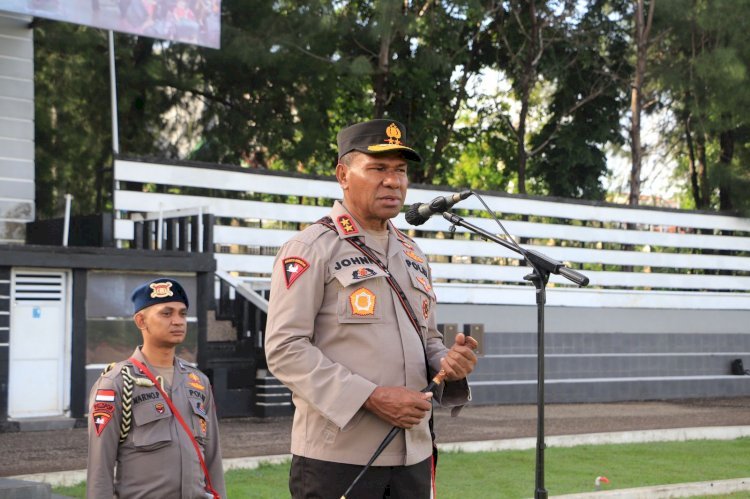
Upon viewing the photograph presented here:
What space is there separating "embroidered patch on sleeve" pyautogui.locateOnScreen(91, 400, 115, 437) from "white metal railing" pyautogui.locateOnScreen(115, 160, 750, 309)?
45.2 ft

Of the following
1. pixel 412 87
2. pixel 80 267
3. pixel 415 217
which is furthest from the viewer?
pixel 412 87

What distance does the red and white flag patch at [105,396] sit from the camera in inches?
194

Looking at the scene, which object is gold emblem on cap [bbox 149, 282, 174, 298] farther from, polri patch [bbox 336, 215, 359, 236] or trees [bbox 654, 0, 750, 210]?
trees [bbox 654, 0, 750, 210]

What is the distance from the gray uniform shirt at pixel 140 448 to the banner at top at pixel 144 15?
13434 mm

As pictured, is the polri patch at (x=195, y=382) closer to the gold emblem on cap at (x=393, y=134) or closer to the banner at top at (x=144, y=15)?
the gold emblem on cap at (x=393, y=134)

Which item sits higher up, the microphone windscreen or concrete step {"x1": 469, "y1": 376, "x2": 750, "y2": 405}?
the microphone windscreen

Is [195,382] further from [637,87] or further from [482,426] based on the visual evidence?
[637,87]

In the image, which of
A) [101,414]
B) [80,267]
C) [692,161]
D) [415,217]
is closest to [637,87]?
[692,161]

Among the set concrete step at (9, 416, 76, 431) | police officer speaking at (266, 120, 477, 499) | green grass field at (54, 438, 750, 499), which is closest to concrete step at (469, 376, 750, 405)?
green grass field at (54, 438, 750, 499)

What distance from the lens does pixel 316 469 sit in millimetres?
3879

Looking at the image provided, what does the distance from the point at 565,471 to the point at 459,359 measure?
828cm

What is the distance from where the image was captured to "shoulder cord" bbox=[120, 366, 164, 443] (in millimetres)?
4930

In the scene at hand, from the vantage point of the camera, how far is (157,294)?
17.0 ft

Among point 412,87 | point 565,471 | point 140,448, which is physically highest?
point 412,87
